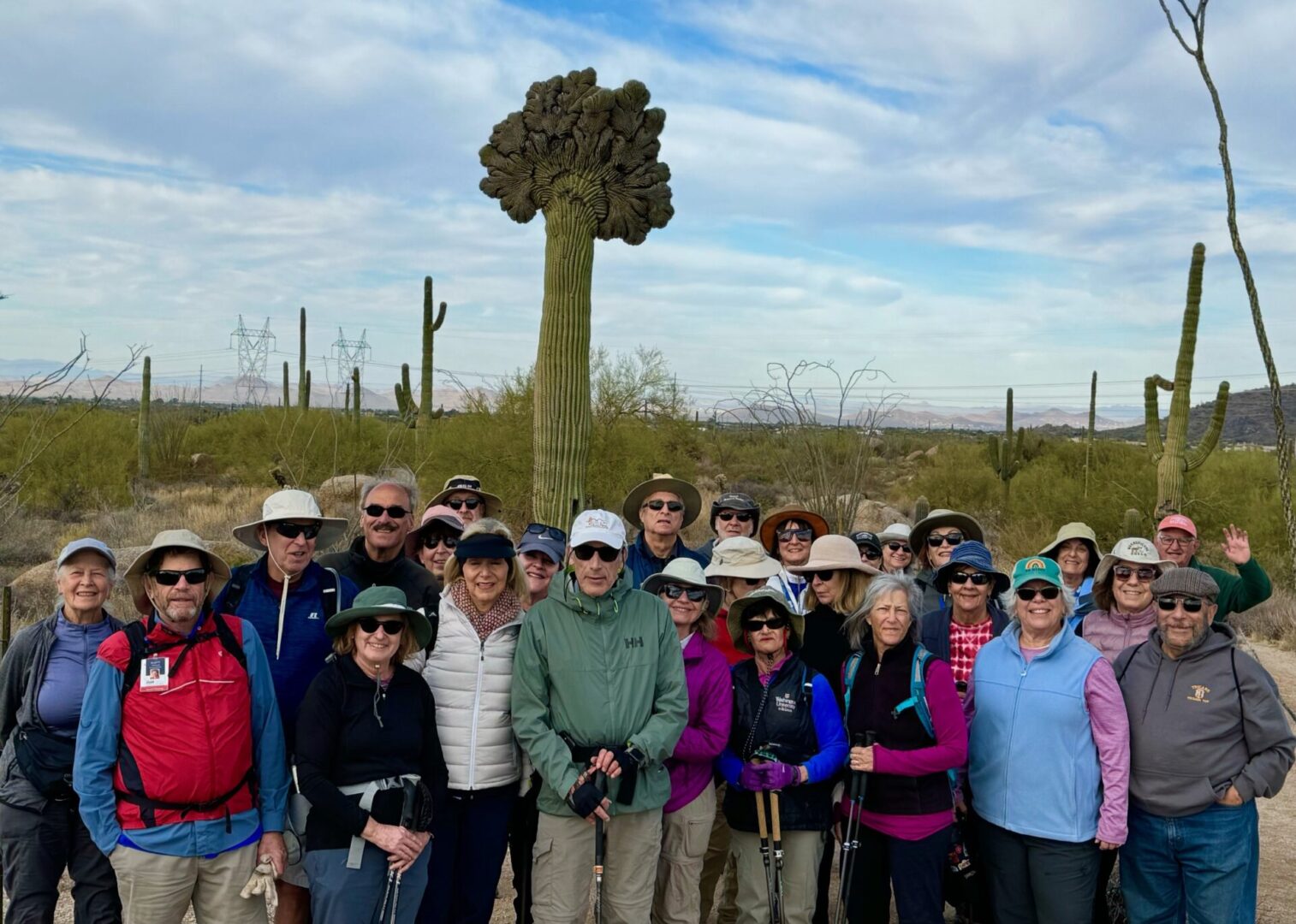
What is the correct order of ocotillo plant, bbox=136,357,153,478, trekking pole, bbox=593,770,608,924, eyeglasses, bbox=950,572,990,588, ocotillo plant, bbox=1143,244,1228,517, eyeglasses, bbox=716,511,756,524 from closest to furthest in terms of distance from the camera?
trekking pole, bbox=593,770,608,924
eyeglasses, bbox=950,572,990,588
eyeglasses, bbox=716,511,756,524
ocotillo plant, bbox=1143,244,1228,517
ocotillo plant, bbox=136,357,153,478

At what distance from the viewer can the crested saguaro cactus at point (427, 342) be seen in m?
18.8

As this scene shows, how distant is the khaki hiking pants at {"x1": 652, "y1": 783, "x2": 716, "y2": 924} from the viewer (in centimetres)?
431

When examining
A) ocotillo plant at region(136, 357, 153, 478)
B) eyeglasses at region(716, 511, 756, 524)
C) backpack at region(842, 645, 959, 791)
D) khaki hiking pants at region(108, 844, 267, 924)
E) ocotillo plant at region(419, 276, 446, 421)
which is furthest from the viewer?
ocotillo plant at region(136, 357, 153, 478)

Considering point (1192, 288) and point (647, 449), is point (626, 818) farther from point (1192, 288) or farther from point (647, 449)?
point (647, 449)

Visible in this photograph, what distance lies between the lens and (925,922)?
410 cm

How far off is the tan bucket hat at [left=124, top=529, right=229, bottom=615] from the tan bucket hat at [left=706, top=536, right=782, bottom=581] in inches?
86.5

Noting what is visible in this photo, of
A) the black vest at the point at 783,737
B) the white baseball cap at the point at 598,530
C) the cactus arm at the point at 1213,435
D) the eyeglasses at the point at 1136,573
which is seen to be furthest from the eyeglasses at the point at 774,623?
the cactus arm at the point at 1213,435

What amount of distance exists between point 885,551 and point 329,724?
11.5 feet

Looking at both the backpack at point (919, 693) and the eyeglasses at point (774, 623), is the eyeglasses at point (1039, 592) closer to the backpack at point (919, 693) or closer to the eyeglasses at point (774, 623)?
the backpack at point (919, 693)

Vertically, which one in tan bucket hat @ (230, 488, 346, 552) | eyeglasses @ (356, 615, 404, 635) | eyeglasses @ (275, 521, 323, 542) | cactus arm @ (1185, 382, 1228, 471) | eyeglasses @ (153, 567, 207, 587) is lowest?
eyeglasses @ (356, 615, 404, 635)

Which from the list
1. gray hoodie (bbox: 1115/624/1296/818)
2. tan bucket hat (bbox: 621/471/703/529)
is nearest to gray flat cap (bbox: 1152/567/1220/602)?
gray hoodie (bbox: 1115/624/1296/818)

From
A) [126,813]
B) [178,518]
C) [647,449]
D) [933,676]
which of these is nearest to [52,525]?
[178,518]

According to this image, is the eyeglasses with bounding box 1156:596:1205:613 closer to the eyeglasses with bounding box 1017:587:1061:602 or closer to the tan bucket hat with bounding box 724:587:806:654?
the eyeglasses with bounding box 1017:587:1061:602

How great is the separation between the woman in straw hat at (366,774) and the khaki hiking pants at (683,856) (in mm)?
1075
